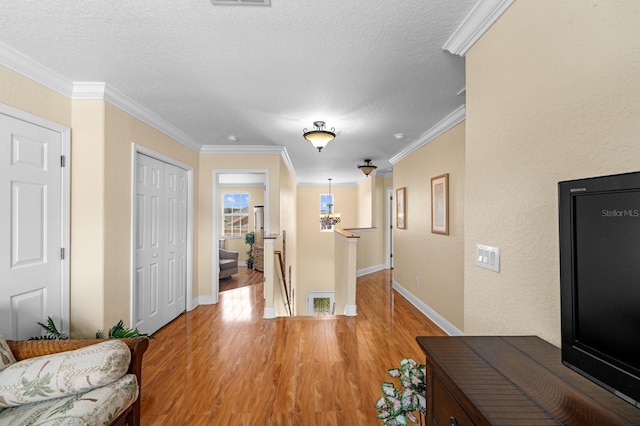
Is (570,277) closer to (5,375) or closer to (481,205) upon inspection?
(481,205)

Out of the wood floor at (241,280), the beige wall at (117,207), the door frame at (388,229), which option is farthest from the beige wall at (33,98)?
the door frame at (388,229)

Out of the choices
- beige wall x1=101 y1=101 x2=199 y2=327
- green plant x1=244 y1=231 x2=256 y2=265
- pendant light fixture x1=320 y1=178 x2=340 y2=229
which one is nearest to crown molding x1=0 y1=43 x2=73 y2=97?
beige wall x1=101 y1=101 x2=199 y2=327

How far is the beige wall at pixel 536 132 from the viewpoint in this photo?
0.90m

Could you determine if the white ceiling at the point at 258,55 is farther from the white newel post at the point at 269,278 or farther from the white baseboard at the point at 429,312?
the white baseboard at the point at 429,312

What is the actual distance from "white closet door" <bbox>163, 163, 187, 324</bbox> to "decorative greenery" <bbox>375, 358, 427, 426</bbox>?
3273 millimetres

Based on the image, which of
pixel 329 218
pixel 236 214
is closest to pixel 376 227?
pixel 329 218

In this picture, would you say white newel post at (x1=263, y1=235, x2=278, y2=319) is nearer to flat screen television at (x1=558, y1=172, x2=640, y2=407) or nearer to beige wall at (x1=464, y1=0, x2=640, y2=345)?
beige wall at (x1=464, y1=0, x2=640, y2=345)

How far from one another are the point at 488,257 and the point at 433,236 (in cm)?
244

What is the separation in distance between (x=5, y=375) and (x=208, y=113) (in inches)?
102

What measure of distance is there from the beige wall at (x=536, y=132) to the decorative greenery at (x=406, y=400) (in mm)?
518

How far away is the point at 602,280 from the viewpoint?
0.73m

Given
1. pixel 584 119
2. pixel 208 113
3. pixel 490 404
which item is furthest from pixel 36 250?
pixel 584 119

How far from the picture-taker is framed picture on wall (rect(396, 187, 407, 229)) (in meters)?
4.90

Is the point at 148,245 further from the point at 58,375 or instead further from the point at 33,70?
the point at 58,375
